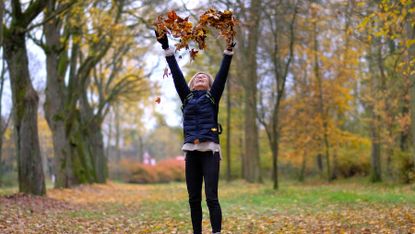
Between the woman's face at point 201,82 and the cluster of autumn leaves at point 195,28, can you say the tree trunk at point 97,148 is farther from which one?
the woman's face at point 201,82

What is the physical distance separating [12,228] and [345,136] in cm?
2581

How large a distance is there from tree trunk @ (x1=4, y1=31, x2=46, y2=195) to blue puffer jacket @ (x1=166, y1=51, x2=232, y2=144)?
1046 centimetres

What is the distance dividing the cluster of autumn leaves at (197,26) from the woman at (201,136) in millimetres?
235

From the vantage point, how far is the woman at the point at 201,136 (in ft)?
19.9

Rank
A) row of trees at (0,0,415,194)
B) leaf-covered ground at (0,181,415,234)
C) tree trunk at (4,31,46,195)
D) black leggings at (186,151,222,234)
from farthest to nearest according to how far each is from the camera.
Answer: row of trees at (0,0,415,194)
tree trunk at (4,31,46,195)
leaf-covered ground at (0,181,415,234)
black leggings at (186,151,222,234)

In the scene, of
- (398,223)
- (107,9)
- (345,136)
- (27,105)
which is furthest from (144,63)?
(398,223)

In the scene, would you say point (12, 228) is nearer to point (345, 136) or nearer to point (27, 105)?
point (27, 105)

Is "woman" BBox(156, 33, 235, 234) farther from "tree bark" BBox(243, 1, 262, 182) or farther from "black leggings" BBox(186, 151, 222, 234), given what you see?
"tree bark" BBox(243, 1, 262, 182)

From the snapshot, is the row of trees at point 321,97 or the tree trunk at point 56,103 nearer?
the tree trunk at point 56,103

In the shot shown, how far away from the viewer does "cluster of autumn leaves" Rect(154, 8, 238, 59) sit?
6.54m

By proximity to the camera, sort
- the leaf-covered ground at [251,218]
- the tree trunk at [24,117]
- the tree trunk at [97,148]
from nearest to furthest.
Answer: the leaf-covered ground at [251,218]
the tree trunk at [24,117]
the tree trunk at [97,148]

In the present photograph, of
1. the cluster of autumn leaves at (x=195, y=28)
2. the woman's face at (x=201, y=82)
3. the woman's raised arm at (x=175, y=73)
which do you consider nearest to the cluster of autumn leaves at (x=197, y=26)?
the cluster of autumn leaves at (x=195, y=28)

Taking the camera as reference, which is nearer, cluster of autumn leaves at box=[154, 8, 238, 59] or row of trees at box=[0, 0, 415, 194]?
cluster of autumn leaves at box=[154, 8, 238, 59]

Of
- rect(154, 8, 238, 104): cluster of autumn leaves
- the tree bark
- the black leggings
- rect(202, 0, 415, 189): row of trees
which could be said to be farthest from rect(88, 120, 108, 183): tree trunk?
the black leggings
